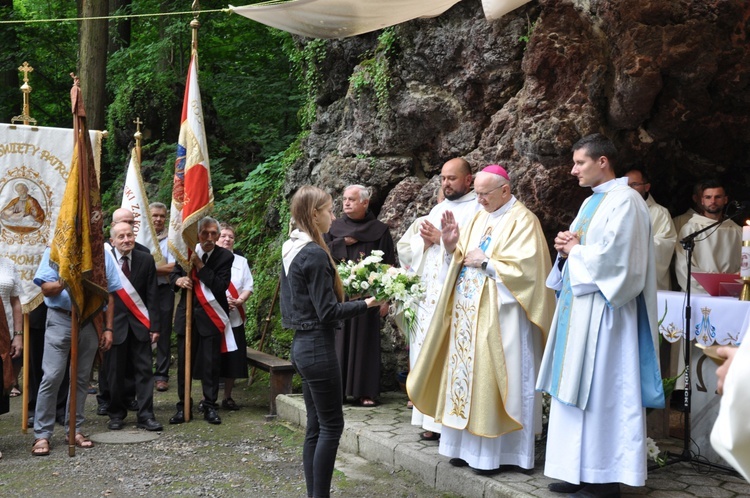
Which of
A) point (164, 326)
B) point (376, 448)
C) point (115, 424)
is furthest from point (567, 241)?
point (164, 326)

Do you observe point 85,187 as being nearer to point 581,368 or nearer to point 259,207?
point 581,368

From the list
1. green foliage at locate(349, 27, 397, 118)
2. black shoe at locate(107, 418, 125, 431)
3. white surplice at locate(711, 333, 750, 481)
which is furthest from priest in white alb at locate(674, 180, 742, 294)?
white surplice at locate(711, 333, 750, 481)

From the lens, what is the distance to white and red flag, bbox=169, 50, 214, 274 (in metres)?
7.75

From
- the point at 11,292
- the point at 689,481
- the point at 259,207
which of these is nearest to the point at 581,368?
the point at 689,481

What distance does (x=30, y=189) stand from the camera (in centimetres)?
741

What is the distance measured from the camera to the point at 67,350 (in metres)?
6.78

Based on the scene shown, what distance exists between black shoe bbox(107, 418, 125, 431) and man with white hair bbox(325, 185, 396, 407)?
2.14m

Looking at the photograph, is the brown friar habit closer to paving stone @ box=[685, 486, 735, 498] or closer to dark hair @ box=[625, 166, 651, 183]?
dark hair @ box=[625, 166, 651, 183]

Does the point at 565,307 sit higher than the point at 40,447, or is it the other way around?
the point at 565,307

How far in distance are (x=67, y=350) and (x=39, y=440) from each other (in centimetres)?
76

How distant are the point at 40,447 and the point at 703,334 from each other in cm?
532

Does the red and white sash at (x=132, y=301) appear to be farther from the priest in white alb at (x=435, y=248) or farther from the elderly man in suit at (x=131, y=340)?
the priest in white alb at (x=435, y=248)

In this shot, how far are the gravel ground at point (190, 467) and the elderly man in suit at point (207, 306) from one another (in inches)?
14.7

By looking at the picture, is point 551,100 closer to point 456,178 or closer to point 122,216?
point 456,178
